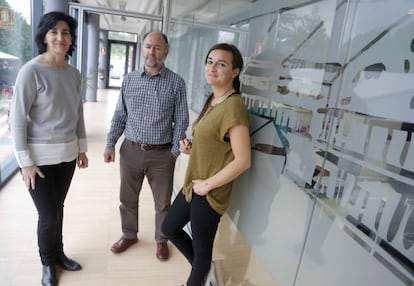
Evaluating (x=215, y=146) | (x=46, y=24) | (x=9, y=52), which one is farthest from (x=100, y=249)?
(x=9, y=52)

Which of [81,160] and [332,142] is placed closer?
[332,142]

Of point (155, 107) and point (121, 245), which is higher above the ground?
point (155, 107)

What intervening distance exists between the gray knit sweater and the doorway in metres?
14.8

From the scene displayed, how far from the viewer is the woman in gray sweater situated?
166 centimetres

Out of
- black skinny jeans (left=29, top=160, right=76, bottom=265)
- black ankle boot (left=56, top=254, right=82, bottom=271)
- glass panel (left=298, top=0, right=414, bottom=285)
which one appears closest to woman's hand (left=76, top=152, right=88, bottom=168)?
black skinny jeans (left=29, top=160, right=76, bottom=265)

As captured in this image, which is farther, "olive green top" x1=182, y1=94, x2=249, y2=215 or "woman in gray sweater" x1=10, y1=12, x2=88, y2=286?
"woman in gray sweater" x1=10, y1=12, x2=88, y2=286

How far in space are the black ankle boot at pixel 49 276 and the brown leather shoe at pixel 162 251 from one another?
0.73 m

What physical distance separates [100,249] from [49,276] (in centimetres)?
47

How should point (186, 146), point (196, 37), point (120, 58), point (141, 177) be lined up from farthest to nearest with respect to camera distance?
point (120, 58), point (196, 37), point (141, 177), point (186, 146)

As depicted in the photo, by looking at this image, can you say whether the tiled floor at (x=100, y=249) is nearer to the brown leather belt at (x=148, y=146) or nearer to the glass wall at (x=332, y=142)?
the glass wall at (x=332, y=142)

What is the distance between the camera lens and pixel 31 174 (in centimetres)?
171

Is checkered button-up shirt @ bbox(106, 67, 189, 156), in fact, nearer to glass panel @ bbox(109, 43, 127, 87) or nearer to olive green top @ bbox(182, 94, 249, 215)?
olive green top @ bbox(182, 94, 249, 215)

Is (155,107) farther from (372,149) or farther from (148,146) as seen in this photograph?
(372,149)

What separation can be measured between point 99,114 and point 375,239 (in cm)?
824
